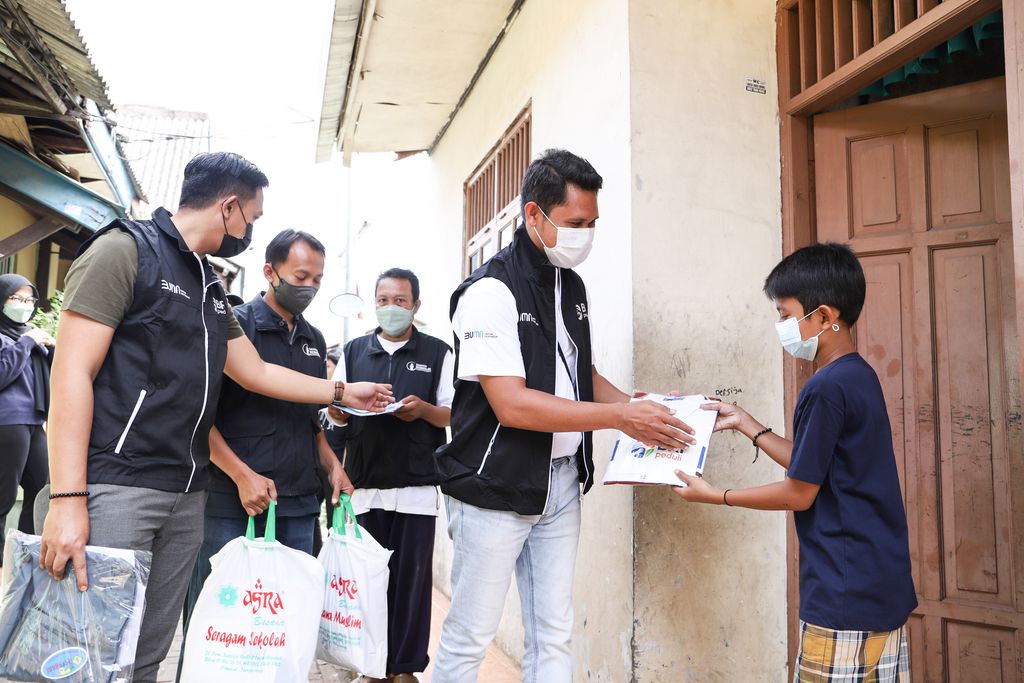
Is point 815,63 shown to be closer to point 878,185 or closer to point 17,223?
point 878,185

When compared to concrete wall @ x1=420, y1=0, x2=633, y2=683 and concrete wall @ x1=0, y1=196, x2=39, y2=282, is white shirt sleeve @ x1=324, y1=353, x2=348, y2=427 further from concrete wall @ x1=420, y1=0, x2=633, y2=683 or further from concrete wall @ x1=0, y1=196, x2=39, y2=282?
concrete wall @ x1=0, y1=196, x2=39, y2=282

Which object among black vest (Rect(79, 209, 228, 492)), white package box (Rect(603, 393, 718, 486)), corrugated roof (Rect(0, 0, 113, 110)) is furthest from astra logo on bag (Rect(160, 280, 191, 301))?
corrugated roof (Rect(0, 0, 113, 110))

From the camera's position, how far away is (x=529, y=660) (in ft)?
7.17

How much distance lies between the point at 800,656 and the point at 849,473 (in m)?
0.51

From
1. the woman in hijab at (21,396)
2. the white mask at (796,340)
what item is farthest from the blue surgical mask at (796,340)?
the woman in hijab at (21,396)

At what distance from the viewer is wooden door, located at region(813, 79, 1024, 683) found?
2.55 metres

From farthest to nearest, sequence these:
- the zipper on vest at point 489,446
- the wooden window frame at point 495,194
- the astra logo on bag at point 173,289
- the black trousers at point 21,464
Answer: the black trousers at point 21,464, the wooden window frame at point 495,194, the zipper on vest at point 489,446, the astra logo on bag at point 173,289

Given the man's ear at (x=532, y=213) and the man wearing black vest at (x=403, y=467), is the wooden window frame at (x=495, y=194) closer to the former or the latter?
the man wearing black vest at (x=403, y=467)

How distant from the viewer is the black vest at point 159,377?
188 cm

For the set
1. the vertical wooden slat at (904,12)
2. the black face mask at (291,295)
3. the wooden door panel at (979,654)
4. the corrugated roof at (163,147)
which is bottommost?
the wooden door panel at (979,654)

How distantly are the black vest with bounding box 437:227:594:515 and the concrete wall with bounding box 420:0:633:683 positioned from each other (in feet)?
2.11

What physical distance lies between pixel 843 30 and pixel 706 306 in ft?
3.85

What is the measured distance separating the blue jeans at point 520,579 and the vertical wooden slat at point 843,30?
1878 millimetres

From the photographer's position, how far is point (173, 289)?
201 centimetres
